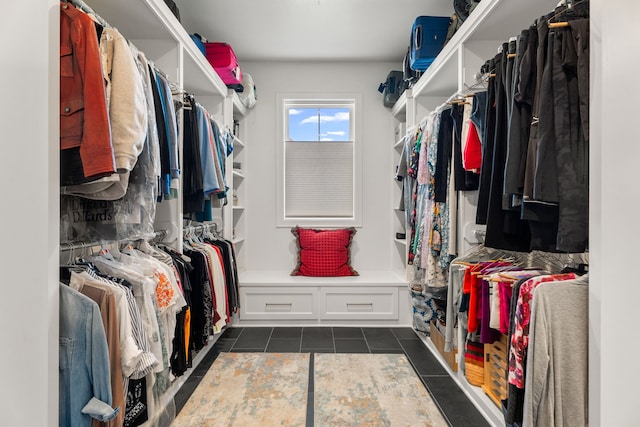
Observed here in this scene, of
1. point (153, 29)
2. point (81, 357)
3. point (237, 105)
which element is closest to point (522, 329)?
point (81, 357)

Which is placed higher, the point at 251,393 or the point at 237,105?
the point at 237,105

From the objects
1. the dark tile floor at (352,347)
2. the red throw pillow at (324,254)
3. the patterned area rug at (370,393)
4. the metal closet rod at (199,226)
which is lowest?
the dark tile floor at (352,347)

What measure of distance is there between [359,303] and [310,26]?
256cm

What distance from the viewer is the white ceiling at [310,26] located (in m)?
2.79

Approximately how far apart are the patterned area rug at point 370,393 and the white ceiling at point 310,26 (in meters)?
2.76

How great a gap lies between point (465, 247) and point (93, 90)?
1.97 m

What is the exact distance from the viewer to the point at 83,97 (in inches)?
42.9

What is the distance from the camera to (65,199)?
1.42 metres

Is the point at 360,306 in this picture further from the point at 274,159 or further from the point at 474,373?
the point at 274,159

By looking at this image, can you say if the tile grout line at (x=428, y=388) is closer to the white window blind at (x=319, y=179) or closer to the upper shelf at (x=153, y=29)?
the white window blind at (x=319, y=179)
